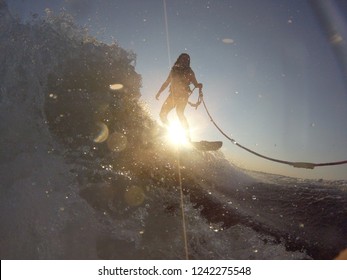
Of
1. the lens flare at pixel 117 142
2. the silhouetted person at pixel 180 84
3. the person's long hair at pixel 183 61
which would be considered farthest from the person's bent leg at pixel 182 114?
the lens flare at pixel 117 142

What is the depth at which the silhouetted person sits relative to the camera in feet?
29.9

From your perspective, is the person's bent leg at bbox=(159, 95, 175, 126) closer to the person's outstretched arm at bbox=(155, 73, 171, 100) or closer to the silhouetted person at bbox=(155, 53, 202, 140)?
the silhouetted person at bbox=(155, 53, 202, 140)

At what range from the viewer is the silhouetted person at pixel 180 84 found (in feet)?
29.9

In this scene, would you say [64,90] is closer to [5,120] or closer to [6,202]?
[5,120]

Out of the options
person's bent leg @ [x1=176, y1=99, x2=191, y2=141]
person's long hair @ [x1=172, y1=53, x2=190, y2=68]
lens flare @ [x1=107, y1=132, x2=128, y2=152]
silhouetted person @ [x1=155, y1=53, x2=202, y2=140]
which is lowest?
lens flare @ [x1=107, y1=132, x2=128, y2=152]

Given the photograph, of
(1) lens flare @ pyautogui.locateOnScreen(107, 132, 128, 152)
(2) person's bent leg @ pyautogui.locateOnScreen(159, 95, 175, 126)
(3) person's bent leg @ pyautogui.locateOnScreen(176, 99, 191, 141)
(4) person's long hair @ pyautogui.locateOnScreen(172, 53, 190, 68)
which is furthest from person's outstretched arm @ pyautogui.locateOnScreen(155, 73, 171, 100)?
(1) lens flare @ pyautogui.locateOnScreen(107, 132, 128, 152)

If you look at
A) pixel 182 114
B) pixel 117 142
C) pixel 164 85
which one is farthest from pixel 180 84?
pixel 117 142

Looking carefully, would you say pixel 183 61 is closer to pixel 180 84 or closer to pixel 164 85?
pixel 180 84

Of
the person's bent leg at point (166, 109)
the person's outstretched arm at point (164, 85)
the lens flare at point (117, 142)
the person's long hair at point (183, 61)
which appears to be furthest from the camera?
the person's bent leg at point (166, 109)

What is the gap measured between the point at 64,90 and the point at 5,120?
2.52m

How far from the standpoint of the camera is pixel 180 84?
30.0ft

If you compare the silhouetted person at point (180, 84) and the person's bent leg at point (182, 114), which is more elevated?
the silhouetted person at point (180, 84)

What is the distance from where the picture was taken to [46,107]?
9148 mm

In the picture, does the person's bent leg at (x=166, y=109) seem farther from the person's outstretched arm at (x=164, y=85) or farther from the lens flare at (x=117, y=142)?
the lens flare at (x=117, y=142)
